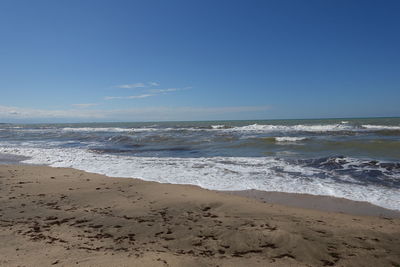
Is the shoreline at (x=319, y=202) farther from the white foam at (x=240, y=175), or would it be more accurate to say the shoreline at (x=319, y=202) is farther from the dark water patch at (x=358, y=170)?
the dark water patch at (x=358, y=170)

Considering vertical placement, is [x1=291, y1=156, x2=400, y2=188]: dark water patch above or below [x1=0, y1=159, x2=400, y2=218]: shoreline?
above

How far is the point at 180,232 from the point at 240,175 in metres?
4.41

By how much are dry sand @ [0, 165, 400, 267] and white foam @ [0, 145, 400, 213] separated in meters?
1.32

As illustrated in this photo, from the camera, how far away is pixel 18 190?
5922 millimetres

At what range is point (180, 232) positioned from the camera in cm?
358

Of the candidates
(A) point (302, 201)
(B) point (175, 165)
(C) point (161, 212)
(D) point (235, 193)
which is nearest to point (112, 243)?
(C) point (161, 212)

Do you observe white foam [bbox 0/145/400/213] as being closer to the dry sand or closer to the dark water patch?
the dark water patch

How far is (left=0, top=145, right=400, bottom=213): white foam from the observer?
584 cm

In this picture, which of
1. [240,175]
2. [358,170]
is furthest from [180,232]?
[358,170]

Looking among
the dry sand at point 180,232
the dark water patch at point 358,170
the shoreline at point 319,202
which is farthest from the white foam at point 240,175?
the dry sand at point 180,232

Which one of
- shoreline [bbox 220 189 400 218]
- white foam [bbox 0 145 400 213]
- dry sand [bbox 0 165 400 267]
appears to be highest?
dry sand [bbox 0 165 400 267]

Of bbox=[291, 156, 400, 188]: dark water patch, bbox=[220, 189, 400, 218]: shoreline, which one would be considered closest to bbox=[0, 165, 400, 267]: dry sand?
bbox=[220, 189, 400, 218]: shoreline

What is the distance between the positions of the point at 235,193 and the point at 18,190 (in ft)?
17.3

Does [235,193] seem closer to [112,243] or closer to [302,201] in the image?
[302,201]
